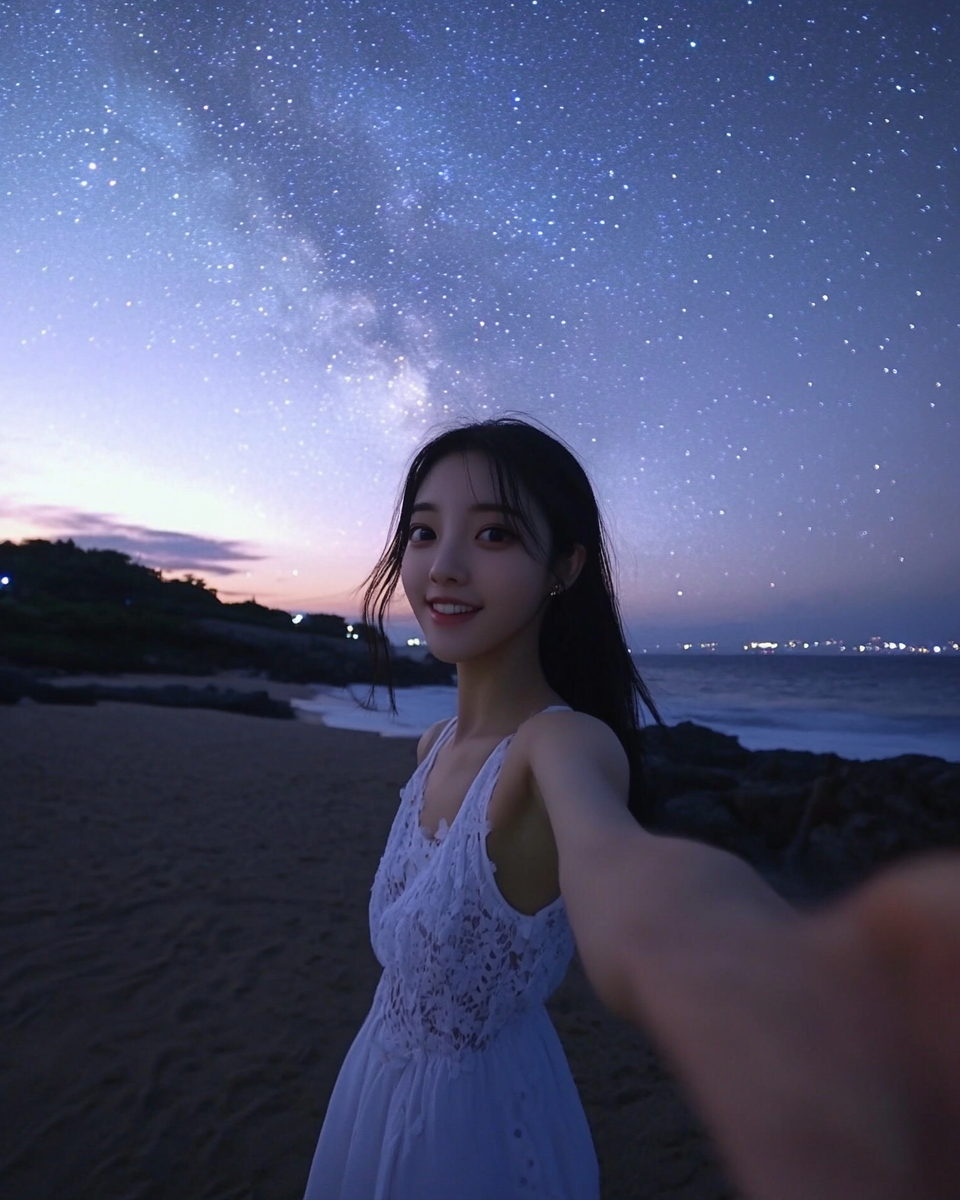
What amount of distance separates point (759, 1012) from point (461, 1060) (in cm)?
104

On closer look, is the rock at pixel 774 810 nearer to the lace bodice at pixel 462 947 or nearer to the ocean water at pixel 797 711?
the ocean water at pixel 797 711

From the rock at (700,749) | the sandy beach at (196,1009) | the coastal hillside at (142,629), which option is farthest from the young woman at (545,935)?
the coastal hillside at (142,629)

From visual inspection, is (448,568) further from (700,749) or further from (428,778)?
(700,749)

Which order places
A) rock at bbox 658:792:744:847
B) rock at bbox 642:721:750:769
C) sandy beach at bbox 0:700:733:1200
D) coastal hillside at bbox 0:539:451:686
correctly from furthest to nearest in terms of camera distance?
coastal hillside at bbox 0:539:451:686 < rock at bbox 642:721:750:769 < rock at bbox 658:792:744:847 < sandy beach at bbox 0:700:733:1200

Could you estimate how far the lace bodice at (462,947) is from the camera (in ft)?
3.91

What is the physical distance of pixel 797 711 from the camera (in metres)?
29.4

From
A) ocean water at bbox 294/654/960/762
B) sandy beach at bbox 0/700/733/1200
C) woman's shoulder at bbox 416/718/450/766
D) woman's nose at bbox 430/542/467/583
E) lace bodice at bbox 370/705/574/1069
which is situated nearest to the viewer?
lace bodice at bbox 370/705/574/1069

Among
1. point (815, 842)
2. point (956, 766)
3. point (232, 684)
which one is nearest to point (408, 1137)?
point (815, 842)

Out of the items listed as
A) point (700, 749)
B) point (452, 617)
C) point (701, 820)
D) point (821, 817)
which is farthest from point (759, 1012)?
point (700, 749)

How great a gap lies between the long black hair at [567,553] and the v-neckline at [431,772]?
170 millimetres

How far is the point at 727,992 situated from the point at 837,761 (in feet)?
40.4

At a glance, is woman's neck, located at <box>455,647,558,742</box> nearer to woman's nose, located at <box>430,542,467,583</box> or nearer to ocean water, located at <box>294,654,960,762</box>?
woman's nose, located at <box>430,542,467,583</box>

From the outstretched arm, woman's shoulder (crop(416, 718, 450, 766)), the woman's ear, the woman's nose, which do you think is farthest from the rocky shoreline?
the outstretched arm

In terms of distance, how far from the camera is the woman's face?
1383 mm
